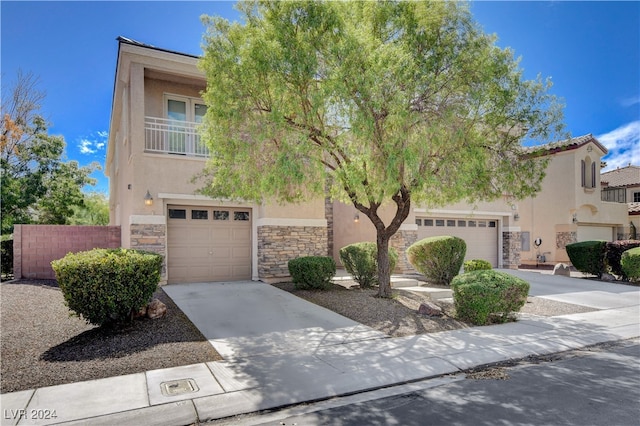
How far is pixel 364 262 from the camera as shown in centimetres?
1098

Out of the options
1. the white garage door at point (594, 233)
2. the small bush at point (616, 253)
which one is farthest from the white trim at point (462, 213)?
the white garage door at point (594, 233)

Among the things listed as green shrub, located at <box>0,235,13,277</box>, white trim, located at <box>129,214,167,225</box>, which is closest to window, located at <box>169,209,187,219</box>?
white trim, located at <box>129,214,167,225</box>

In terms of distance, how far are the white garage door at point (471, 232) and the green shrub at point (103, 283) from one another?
11.9 m

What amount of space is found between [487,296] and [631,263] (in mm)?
10186

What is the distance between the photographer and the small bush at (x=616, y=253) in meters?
14.9

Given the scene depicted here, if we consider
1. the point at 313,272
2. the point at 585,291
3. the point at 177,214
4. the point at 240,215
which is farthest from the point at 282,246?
the point at 585,291

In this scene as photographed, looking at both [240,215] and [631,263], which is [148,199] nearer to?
[240,215]

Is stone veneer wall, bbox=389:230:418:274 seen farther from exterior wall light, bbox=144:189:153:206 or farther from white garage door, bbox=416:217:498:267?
exterior wall light, bbox=144:189:153:206

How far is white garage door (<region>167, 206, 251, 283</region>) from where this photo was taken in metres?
11.3

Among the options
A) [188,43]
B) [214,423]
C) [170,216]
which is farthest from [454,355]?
[188,43]

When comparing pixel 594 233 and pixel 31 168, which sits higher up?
pixel 31 168

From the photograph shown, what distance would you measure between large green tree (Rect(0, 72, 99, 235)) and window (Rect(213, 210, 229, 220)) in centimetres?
1047

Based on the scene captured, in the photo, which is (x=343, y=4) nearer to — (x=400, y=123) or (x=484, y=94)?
(x=400, y=123)

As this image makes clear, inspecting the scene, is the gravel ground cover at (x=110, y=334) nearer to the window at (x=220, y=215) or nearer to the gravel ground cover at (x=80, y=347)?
the gravel ground cover at (x=80, y=347)
